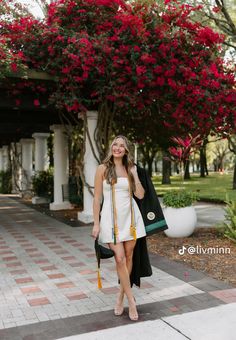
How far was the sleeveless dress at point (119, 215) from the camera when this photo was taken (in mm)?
3584

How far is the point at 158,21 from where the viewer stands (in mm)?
8430

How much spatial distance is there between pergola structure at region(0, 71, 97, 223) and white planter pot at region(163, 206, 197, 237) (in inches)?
115

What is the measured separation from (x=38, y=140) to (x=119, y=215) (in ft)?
44.6

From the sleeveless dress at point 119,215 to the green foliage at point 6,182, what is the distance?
18.9 metres

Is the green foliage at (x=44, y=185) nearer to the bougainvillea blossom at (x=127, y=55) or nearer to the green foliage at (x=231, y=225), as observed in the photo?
the bougainvillea blossom at (x=127, y=55)

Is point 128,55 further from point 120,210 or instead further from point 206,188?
point 206,188

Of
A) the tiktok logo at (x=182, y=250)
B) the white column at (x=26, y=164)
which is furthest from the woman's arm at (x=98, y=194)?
the white column at (x=26, y=164)

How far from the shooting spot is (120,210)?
A: 3.60m

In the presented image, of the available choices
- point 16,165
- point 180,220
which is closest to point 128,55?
point 180,220

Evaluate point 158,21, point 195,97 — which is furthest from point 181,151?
point 158,21

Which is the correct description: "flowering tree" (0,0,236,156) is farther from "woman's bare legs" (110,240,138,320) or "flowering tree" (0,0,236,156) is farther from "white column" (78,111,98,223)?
"woman's bare legs" (110,240,138,320)

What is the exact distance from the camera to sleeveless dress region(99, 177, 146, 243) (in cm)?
358

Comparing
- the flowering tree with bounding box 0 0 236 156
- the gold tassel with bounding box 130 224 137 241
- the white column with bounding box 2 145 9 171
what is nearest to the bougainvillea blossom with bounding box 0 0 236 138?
the flowering tree with bounding box 0 0 236 156

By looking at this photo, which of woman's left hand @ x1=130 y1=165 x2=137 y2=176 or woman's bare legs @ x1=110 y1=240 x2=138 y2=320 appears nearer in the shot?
woman's bare legs @ x1=110 y1=240 x2=138 y2=320
